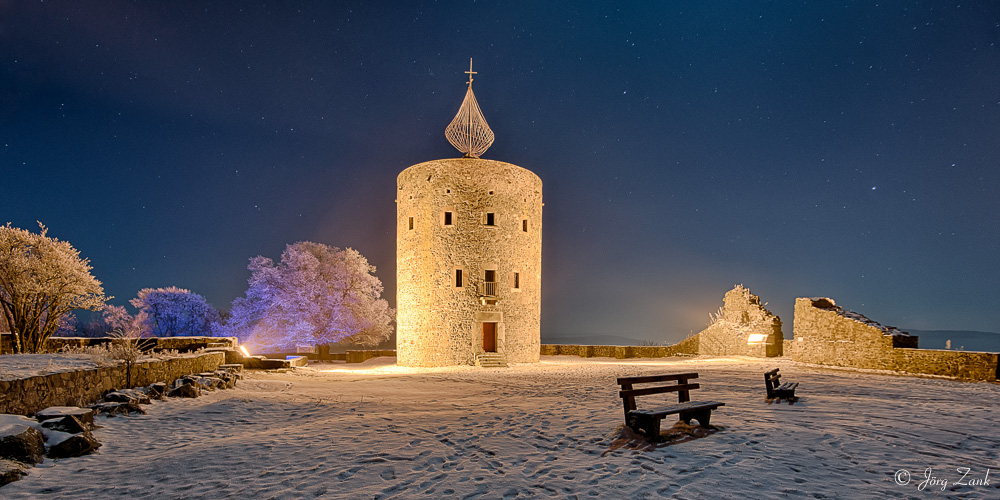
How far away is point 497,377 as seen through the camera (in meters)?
15.7

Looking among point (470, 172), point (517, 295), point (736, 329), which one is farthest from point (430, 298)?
point (736, 329)

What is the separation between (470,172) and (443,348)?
8.51m

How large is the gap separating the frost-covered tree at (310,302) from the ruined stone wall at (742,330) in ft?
68.4

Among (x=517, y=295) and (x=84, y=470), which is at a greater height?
(x=517, y=295)

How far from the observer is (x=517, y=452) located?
247 inches

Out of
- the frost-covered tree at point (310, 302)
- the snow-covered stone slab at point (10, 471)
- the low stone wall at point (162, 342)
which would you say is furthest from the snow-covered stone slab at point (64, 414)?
the frost-covered tree at point (310, 302)

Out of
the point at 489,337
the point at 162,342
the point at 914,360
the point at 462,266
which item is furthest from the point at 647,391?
the point at 489,337

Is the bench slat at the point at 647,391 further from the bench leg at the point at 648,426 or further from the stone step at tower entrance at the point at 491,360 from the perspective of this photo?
the stone step at tower entrance at the point at 491,360

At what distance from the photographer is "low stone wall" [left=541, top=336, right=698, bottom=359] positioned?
1025 inches

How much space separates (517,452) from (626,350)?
21.0m

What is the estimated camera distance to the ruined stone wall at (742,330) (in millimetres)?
23703

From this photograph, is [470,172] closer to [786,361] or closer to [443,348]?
[443,348]

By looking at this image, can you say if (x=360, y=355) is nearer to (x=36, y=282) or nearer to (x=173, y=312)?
(x=36, y=282)

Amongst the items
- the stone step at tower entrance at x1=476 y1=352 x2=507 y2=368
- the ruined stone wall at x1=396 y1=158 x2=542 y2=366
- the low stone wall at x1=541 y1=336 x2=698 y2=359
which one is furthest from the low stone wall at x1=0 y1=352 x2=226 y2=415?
the low stone wall at x1=541 y1=336 x2=698 y2=359
